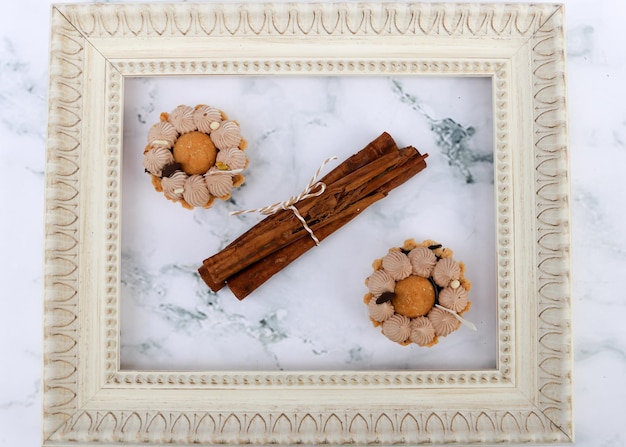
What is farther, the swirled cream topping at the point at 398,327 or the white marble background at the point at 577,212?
the white marble background at the point at 577,212

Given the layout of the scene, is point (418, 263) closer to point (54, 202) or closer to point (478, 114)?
point (478, 114)

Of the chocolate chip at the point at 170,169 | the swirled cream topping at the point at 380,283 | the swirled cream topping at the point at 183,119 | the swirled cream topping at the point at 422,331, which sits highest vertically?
the swirled cream topping at the point at 183,119

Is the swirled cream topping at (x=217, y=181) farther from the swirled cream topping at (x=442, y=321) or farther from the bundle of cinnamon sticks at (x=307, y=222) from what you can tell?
the swirled cream topping at (x=442, y=321)

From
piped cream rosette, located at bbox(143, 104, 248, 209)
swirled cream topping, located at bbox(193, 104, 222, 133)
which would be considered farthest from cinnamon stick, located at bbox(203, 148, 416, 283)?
swirled cream topping, located at bbox(193, 104, 222, 133)

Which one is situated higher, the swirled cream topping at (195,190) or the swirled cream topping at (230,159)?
the swirled cream topping at (230,159)

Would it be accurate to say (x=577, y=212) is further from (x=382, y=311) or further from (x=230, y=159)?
(x=230, y=159)

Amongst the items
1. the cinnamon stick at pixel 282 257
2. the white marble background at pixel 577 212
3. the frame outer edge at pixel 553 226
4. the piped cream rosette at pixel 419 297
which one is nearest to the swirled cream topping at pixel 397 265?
the piped cream rosette at pixel 419 297

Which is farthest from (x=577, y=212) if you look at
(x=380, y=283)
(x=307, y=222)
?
(x=307, y=222)
